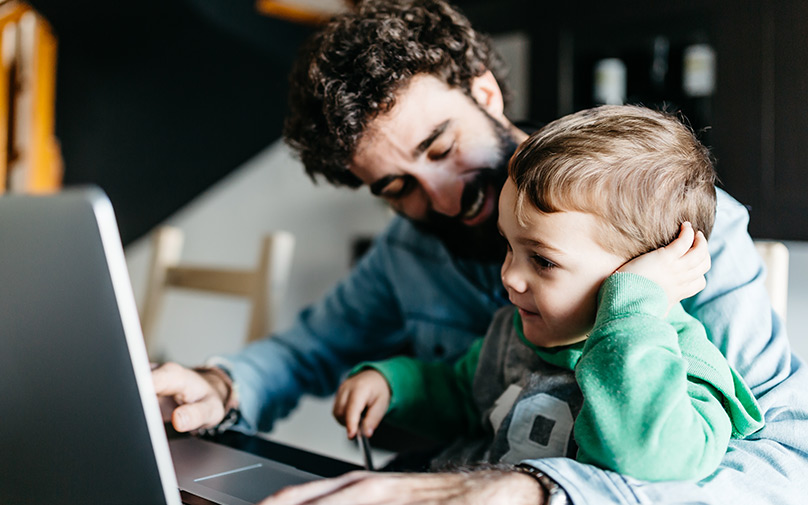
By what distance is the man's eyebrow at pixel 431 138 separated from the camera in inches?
36.3

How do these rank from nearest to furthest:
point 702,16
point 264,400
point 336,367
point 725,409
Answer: point 725,409
point 264,400
point 336,367
point 702,16

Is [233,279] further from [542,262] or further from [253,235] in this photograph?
[253,235]

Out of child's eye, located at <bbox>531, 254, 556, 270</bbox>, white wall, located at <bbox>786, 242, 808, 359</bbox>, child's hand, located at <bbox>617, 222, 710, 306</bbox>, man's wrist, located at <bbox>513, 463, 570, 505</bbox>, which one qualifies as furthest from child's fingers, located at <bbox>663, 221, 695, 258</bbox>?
white wall, located at <bbox>786, 242, 808, 359</bbox>

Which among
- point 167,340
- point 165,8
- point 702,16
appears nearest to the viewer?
point 702,16

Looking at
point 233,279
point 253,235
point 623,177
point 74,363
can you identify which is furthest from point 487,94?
point 253,235

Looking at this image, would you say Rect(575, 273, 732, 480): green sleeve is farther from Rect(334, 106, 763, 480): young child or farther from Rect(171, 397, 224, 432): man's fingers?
Rect(171, 397, 224, 432): man's fingers

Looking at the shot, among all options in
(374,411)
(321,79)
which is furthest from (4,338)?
(321,79)

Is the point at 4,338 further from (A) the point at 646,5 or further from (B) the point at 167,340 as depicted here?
(B) the point at 167,340

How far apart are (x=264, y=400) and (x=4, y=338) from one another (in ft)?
Result: 2.02

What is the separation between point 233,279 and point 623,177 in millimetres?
1239

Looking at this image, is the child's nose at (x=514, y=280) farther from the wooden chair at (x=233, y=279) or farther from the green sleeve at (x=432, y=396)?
the wooden chair at (x=233, y=279)

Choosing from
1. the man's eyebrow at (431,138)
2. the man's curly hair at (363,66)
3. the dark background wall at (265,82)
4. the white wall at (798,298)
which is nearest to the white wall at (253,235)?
the dark background wall at (265,82)

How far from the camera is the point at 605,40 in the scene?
6.89ft

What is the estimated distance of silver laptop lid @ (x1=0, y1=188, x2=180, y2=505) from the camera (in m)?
0.42
